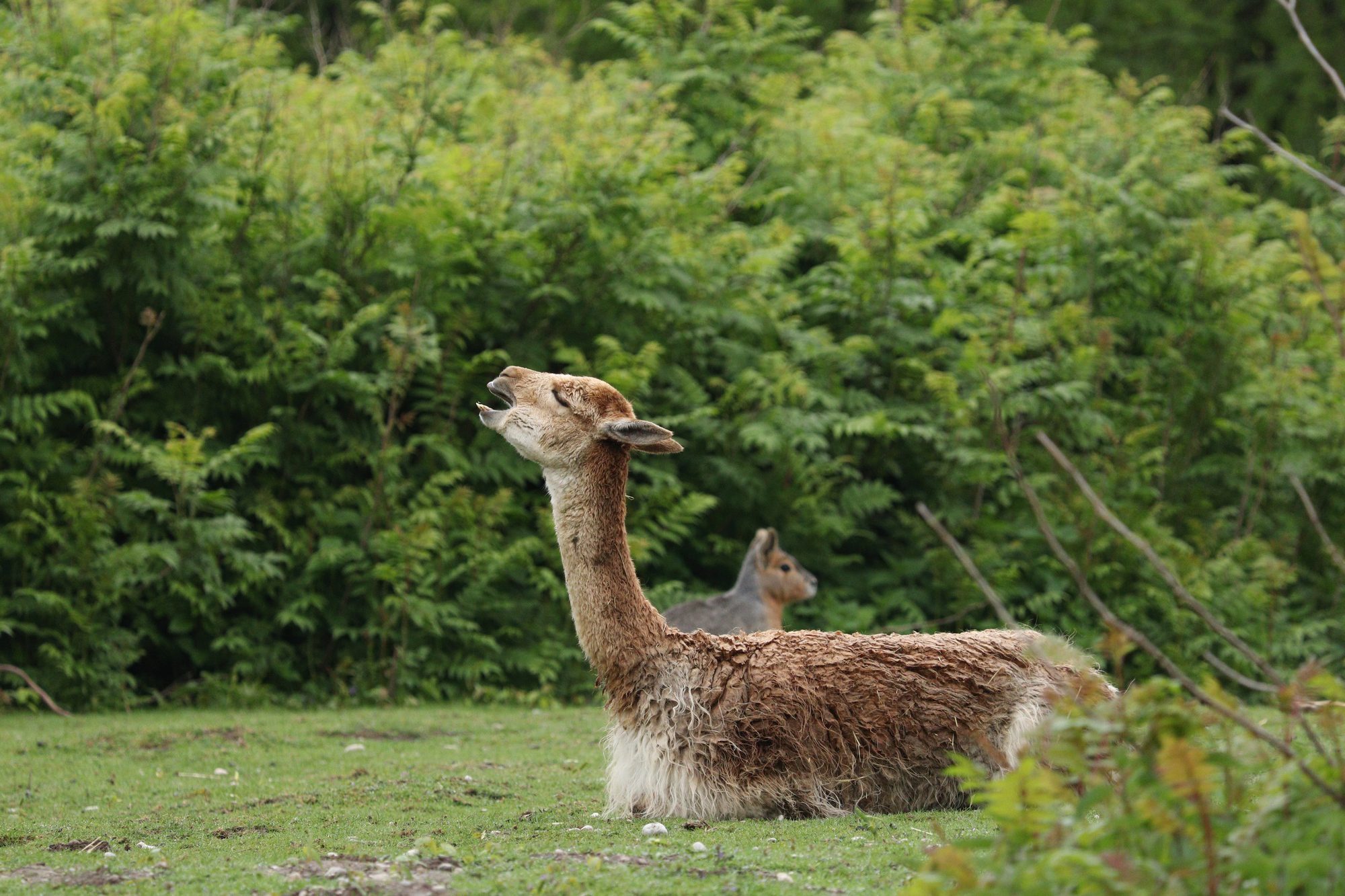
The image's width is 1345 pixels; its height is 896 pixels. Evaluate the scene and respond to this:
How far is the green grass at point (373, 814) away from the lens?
457 centimetres

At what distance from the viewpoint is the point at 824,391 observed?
45.0 ft

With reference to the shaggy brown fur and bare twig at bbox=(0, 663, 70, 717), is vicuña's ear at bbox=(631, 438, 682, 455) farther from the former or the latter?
bare twig at bbox=(0, 663, 70, 717)

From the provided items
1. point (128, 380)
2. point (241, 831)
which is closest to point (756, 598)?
point (128, 380)

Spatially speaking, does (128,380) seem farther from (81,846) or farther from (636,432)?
(636,432)

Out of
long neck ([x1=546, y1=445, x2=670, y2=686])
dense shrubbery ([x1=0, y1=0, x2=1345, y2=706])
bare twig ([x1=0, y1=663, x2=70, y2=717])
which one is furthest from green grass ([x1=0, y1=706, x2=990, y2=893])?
dense shrubbery ([x1=0, y1=0, x2=1345, y2=706])

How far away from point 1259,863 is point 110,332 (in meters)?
10.4

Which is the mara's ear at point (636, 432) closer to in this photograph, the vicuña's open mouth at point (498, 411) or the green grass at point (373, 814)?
the vicuña's open mouth at point (498, 411)

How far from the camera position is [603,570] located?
5.96 m

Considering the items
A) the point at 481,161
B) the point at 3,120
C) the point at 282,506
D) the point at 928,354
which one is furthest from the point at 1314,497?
the point at 3,120

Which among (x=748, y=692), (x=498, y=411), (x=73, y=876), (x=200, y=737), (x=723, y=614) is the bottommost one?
(x=200, y=737)

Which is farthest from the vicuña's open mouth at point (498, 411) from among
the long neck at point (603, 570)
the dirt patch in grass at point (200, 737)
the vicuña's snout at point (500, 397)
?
the dirt patch in grass at point (200, 737)

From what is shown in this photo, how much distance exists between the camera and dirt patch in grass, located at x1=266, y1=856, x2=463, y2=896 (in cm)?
430

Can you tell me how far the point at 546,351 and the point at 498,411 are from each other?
6.90 m

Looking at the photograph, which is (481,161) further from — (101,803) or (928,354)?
(101,803)
